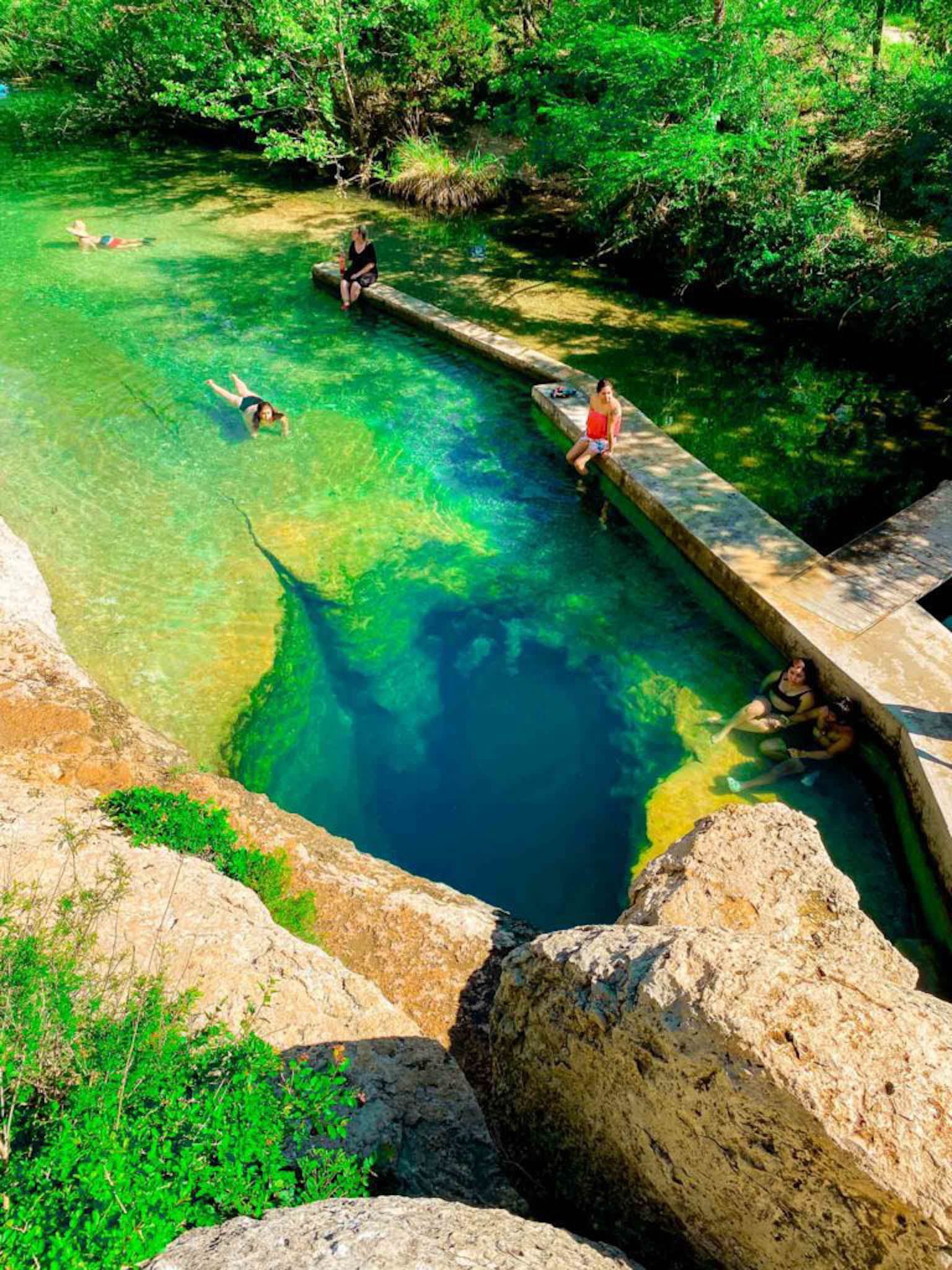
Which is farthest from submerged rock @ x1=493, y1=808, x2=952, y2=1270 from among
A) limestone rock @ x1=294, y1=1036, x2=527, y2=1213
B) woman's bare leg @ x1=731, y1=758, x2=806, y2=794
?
woman's bare leg @ x1=731, y1=758, x2=806, y2=794

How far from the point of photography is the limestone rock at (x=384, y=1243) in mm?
2613

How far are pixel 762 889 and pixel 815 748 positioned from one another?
2.83 m

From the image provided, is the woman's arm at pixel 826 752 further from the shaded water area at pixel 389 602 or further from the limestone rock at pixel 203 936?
the limestone rock at pixel 203 936

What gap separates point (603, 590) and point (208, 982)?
6.00 m

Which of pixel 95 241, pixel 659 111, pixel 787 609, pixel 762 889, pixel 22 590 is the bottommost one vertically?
pixel 787 609

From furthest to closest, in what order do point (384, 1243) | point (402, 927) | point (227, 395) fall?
1. point (227, 395)
2. point (402, 927)
3. point (384, 1243)

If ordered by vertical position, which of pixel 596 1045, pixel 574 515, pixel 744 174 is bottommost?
pixel 574 515

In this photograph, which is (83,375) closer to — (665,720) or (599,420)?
(599,420)

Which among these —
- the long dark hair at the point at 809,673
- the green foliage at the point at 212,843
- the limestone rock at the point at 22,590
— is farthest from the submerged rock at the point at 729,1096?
the limestone rock at the point at 22,590

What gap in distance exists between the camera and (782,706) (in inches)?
286

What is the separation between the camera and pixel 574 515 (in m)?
10.1

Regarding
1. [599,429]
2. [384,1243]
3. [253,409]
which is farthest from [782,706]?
[253,409]

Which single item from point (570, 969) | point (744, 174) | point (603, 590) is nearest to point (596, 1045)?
point (570, 969)

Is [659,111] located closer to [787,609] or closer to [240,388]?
[240,388]
